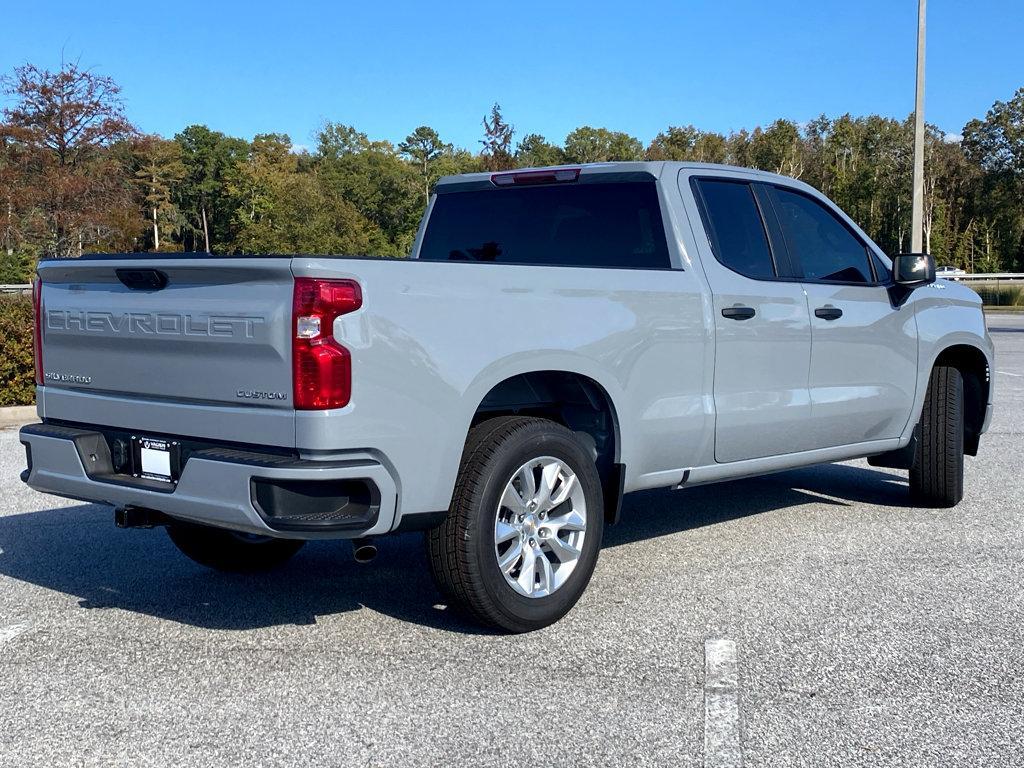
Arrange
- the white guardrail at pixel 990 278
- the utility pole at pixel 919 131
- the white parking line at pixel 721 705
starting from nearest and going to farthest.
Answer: the white parking line at pixel 721 705
the utility pole at pixel 919 131
the white guardrail at pixel 990 278

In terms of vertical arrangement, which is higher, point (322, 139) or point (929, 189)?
point (322, 139)

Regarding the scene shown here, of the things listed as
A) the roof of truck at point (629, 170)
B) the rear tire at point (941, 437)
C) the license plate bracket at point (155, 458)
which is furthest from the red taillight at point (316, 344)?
the rear tire at point (941, 437)

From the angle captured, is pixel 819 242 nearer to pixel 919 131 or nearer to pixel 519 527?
pixel 519 527

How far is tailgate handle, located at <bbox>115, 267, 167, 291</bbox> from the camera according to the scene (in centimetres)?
450

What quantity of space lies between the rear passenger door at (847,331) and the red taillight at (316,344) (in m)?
2.98

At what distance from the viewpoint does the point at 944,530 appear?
6.65 metres

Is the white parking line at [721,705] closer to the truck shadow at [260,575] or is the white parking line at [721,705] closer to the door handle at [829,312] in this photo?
the truck shadow at [260,575]

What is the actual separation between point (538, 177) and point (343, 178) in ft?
293

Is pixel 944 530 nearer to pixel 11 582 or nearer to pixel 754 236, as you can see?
pixel 754 236

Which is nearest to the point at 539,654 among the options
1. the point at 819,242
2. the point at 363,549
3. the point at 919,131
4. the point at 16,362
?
the point at 363,549

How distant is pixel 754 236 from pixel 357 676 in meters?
3.12

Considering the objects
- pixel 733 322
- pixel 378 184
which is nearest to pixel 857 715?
pixel 733 322

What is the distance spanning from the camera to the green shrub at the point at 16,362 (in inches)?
468

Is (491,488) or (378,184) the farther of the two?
(378,184)
